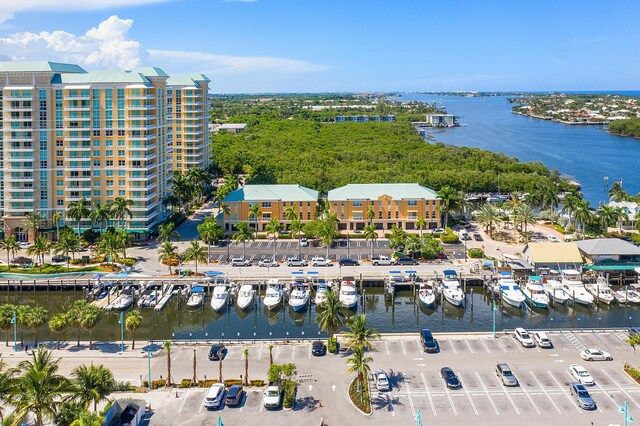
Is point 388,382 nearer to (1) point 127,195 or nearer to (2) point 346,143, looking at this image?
(1) point 127,195

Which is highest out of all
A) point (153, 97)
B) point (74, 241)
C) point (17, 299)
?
point (153, 97)

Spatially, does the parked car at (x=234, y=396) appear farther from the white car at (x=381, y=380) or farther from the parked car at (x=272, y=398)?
the white car at (x=381, y=380)

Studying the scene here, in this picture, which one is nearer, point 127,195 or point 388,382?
point 388,382

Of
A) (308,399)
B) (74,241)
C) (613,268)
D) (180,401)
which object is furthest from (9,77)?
(613,268)

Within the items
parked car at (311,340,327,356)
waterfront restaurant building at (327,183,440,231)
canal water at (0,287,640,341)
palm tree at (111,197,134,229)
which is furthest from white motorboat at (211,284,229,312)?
waterfront restaurant building at (327,183,440,231)

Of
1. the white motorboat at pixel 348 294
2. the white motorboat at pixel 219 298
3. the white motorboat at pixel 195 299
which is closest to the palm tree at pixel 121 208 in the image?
the white motorboat at pixel 195 299

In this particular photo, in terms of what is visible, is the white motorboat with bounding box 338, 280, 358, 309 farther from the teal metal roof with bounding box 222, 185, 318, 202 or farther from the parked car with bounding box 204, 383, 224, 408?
the teal metal roof with bounding box 222, 185, 318, 202

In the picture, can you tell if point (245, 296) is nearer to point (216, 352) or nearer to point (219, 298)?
point (219, 298)
